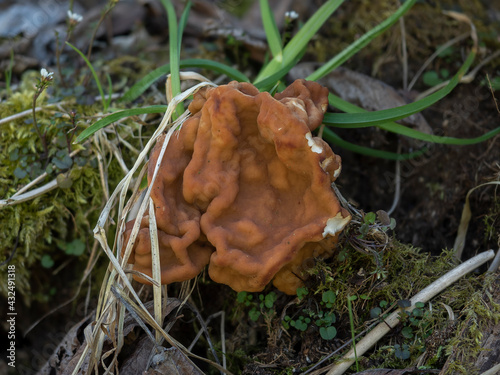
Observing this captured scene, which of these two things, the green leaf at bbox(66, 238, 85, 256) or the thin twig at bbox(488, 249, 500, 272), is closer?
the thin twig at bbox(488, 249, 500, 272)

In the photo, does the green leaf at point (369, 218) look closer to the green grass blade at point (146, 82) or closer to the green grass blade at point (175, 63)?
the green grass blade at point (175, 63)

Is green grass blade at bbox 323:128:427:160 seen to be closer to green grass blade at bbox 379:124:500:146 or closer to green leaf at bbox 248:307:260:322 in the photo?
green grass blade at bbox 379:124:500:146

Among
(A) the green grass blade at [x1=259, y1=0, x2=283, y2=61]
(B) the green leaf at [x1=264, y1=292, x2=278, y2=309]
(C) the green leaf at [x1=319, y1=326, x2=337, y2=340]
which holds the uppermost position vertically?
(A) the green grass blade at [x1=259, y1=0, x2=283, y2=61]

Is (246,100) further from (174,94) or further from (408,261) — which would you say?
(408,261)

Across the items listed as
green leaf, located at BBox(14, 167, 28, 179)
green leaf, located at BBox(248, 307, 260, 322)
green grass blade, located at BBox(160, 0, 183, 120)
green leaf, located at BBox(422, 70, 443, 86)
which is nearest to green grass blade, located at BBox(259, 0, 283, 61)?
green grass blade, located at BBox(160, 0, 183, 120)

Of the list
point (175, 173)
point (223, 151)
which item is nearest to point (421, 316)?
point (223, 151)

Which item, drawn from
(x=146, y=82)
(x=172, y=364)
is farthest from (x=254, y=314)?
(x=146, y=82)
